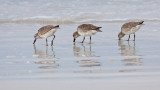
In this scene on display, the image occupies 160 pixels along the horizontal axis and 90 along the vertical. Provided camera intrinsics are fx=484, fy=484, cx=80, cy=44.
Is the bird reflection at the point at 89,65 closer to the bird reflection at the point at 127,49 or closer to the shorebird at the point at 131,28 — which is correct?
the bird reflection at the point at 127,49

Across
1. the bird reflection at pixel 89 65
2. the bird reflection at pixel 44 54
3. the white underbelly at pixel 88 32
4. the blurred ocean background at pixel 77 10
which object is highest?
the blurred ocean background at pixel 77 10

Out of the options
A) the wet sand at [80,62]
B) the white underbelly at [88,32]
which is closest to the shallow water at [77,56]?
the wet sand at [80,62]

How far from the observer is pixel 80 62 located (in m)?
8.42

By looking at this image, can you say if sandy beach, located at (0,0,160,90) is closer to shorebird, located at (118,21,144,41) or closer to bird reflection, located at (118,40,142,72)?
bird reflection, located at (118,40,142,72)

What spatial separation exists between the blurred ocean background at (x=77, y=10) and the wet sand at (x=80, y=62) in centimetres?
332

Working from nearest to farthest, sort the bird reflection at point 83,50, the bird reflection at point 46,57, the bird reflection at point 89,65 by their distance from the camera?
the bird reflection at point 89,65, the bird reflection at point 46,57, the bird reflection at point 83,50

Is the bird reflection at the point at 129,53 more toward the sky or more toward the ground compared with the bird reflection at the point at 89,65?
more toward the sky

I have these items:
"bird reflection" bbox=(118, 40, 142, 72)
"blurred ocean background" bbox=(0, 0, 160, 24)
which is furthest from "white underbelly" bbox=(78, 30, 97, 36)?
"blurred ocean background" bbox=(0, 0, 160, 24)

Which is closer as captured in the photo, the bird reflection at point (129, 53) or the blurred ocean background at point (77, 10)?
the bird reflection at point (129, 53)

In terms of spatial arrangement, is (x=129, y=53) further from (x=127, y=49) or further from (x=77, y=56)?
(x=77, y=56)

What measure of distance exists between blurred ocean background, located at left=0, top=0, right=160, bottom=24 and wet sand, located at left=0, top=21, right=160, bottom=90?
10.9 ft

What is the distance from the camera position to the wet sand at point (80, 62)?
21.4 feet

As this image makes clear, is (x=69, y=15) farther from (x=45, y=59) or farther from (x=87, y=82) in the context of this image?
(x=87, y=82)

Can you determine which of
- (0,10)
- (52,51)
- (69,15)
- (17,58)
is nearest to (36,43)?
(52,51)
